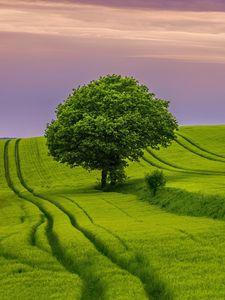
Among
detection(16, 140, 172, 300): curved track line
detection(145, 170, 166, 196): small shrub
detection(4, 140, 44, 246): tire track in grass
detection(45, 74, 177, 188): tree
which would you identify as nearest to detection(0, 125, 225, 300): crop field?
detection(16, 140, 172, 300): curved track line

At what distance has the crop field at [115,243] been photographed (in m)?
27.8

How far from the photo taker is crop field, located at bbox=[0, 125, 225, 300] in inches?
1095

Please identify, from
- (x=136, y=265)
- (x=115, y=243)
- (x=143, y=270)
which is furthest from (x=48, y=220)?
(x=143, y=270)

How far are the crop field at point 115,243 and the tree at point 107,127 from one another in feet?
15.0

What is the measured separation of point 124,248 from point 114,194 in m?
39.8

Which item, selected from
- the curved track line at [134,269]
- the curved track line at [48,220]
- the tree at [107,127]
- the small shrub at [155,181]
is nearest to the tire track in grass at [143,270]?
the curved track line at [134,269]

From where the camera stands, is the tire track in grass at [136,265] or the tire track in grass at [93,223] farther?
the tire track in grass at [93,223]

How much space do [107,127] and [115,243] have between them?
43155mm

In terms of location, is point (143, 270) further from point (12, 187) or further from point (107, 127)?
point (12, 187)

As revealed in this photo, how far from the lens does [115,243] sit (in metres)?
37.9

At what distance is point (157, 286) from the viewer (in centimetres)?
2789

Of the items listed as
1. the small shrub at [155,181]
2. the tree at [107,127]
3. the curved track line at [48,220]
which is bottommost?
the curved track line at [48,220]

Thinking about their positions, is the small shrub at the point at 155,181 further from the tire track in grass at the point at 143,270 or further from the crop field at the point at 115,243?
the tire track in grass at the point at 143,270

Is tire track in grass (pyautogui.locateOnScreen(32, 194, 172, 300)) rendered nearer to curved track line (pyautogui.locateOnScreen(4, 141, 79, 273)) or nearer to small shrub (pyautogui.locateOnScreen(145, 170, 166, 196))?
curved track line (pyautogui.locateOnScreen(4, 141, 79, 273))
